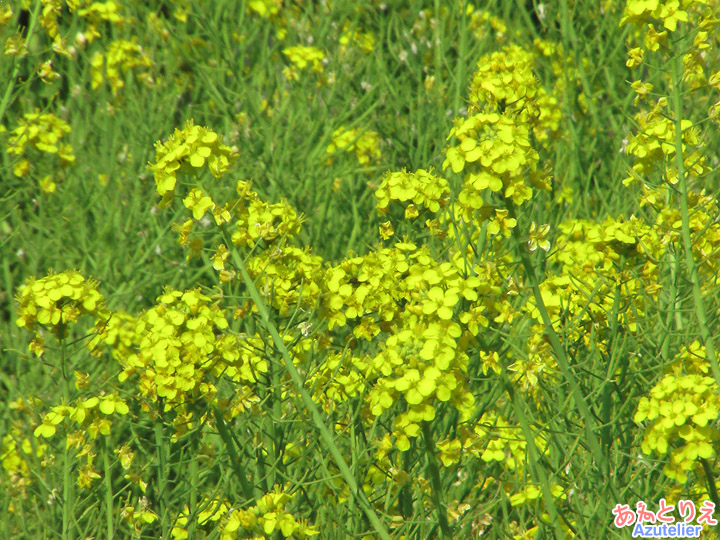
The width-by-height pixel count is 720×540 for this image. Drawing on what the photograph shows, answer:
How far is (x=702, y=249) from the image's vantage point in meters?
2.25

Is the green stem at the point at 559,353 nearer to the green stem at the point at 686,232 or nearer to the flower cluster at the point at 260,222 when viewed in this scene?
the green stem at the point at 686,232

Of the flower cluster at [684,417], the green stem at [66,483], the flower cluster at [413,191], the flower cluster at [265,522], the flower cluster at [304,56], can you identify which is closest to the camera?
the flower cluster at [684,417]

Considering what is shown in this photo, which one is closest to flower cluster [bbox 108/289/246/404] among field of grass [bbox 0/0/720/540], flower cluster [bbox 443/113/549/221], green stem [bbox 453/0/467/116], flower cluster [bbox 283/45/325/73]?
field of grass [bbox 0/0/720/540]

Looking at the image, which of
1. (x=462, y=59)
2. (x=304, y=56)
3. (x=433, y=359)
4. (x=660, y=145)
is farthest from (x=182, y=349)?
(x=304, y=56)

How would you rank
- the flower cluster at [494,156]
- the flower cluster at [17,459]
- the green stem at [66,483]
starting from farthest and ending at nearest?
the flower cluster at [17,459] < the green stem at [66,483] < the flower cluster at [494,156]

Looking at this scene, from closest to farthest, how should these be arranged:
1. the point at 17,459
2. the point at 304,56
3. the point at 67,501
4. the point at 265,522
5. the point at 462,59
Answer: the point at 265,522 → the point at 67,501 → the point at 17,459 → the point at 462,59 → the point at 304,56

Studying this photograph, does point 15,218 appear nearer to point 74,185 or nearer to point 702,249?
point 74,185

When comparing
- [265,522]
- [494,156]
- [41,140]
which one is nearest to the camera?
[494,156]

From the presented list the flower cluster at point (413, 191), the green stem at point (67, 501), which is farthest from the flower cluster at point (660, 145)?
the green stem at point (67, 501)

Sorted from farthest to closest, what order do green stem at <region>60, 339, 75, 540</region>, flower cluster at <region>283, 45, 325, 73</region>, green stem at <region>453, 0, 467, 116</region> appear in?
flower cluster at <region>283, 45, 325, 73</region> < green stem at <region>453, 0, 467, 116</region> < green stem at <region>60, 339, 75, 540</region>

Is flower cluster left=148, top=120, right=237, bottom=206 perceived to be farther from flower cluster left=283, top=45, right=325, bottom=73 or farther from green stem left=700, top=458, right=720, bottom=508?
flower cluster left=283, top=45, right=325, bottom=73

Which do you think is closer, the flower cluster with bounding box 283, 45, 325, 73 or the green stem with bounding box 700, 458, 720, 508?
the green stem with bounding box 700, 458, 720, 508

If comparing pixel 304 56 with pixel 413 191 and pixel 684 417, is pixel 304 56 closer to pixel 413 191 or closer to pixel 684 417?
pixel 413 191

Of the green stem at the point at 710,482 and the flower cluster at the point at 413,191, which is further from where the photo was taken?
the flower cluster at the point at 413,191
